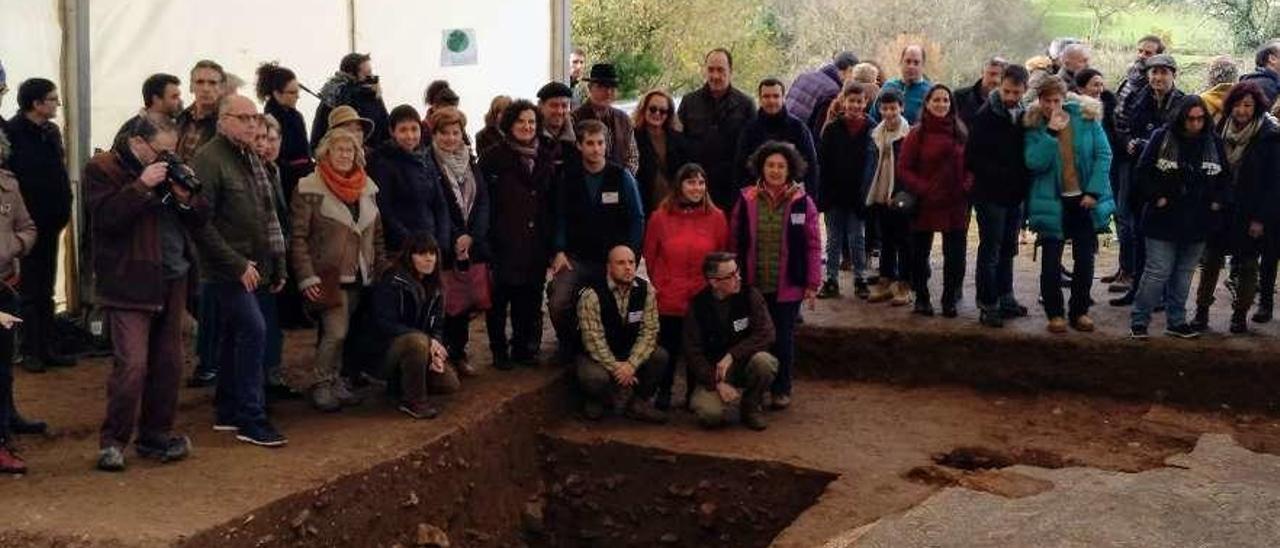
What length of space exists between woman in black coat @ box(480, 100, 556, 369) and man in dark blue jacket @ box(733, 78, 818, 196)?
1.45m

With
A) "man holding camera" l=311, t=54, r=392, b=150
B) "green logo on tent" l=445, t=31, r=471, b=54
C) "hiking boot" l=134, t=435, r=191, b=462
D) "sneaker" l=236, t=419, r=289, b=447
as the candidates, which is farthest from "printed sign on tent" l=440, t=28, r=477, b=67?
"hiking boot" l=134, t=435, r=191, b=462

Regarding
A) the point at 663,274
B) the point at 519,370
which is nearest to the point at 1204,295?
the point at 663,274

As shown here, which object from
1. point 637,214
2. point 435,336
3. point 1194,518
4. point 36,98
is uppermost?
point 36,98

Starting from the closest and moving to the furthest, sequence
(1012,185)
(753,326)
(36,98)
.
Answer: (36,98) → (753,326) → (1012,185)

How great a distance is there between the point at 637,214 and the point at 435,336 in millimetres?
1583

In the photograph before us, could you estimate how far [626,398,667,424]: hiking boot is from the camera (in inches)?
354

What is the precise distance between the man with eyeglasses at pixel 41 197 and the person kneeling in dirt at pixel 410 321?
1990 mm

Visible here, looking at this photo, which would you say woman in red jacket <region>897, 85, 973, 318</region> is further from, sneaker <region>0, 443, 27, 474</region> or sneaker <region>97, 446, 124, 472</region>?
sneaker <region>0, 443, 27, 474</region>

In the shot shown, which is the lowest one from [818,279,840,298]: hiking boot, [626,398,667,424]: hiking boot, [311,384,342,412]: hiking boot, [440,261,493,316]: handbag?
[626,398,667,424]: hiking boot

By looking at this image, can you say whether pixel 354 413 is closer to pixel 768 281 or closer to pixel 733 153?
pixel 768 281

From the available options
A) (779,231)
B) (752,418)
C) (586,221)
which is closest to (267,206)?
(586,221)

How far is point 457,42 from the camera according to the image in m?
12.0

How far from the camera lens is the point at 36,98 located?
7.92 meters

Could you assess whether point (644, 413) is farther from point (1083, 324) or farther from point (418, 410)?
point (1083, 324)
